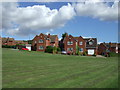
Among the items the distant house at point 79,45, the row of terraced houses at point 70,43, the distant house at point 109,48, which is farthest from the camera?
the distant house at point 109,48

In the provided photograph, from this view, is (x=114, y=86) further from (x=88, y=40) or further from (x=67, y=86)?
(x=88, y=40)

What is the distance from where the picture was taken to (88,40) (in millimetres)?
70000

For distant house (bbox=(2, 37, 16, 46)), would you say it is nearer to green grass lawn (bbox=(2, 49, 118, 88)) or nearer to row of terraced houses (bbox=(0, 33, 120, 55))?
row of terraced houses (bbox=(0, 33, 120, 55))

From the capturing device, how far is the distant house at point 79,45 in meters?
64.7

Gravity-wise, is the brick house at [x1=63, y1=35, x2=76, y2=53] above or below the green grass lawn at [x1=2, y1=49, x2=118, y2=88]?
above

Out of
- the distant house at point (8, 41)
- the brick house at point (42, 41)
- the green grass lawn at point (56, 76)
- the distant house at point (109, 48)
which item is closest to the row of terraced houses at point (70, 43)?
the brick house at point (42, 41)

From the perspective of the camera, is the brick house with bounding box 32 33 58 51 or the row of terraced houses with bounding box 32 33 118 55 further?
the brick house with bounding box 32 33 58 51

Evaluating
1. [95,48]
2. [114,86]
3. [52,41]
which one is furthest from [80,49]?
[114,86]

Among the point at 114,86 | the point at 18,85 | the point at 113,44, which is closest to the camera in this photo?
the point at 18,85

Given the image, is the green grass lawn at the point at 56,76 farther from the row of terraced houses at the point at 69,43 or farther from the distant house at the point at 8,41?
the distant house at the point at 8,41

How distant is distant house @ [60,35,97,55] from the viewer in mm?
64688

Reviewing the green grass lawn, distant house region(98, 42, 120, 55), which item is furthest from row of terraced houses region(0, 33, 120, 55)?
the green grass lawn

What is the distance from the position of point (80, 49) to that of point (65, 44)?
5.94 metres

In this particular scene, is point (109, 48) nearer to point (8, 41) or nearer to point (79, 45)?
point (79, 45)
